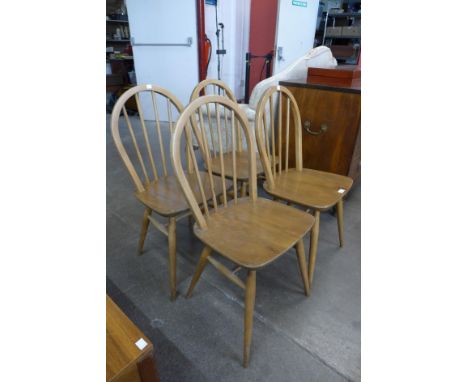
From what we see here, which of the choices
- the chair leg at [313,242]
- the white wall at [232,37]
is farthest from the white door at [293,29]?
the chair leg at [313,242]

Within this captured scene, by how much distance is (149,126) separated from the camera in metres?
3.83

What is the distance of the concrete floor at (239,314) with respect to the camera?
3.28 ft

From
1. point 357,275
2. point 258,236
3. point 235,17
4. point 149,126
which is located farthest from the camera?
point 235,17

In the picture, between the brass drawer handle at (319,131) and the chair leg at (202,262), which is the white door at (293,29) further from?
the chair leg at (202,262)

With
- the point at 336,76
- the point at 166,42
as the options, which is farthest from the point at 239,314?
the point at 166,42

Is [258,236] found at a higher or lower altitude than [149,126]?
higher

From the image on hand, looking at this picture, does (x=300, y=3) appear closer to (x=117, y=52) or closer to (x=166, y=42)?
(x=166, y=42)

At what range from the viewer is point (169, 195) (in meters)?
1.26

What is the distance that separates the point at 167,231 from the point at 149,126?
2915mm


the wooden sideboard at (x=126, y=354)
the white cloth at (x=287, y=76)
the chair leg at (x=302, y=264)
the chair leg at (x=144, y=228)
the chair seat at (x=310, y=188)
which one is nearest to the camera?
the wooden sideboard at (x=126, y=354)

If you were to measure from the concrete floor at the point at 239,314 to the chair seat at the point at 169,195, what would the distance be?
17.6 inches
